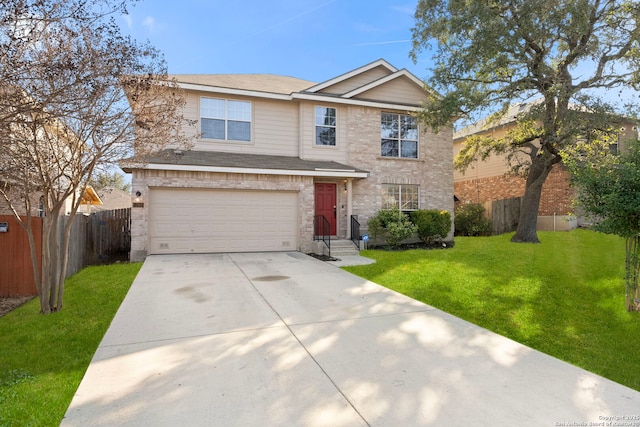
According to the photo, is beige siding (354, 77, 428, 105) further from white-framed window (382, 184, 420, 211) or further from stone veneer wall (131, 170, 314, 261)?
stone veneer wall (131, 170, 314, 261)

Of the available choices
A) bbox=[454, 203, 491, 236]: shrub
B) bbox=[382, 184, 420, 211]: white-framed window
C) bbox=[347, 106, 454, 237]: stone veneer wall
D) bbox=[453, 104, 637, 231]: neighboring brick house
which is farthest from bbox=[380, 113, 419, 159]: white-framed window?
bbox=[454, 203, 491, 236]: shrub

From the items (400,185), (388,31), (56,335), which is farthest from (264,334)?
(388,31)

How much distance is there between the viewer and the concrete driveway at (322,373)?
8.87ft

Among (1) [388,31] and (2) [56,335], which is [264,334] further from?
(1) [388,31]

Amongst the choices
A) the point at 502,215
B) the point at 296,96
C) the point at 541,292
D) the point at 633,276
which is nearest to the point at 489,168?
the point at 502,215

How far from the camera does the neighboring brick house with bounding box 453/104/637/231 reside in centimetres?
1597

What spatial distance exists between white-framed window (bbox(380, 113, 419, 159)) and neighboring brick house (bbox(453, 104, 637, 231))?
9.19 ft

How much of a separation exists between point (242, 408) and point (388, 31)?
17326 mm

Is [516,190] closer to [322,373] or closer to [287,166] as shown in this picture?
[287,166]

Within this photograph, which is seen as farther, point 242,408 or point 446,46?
point 446,46

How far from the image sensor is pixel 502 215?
54.4 feet

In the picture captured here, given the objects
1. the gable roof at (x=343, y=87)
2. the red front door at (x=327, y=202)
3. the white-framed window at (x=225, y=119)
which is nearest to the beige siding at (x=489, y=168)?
the gable roof at (x=343, y=87)

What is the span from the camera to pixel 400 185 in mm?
14391

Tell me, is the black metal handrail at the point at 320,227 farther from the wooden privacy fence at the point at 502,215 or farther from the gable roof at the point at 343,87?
the wooden privacy fence at the point at 502,215
